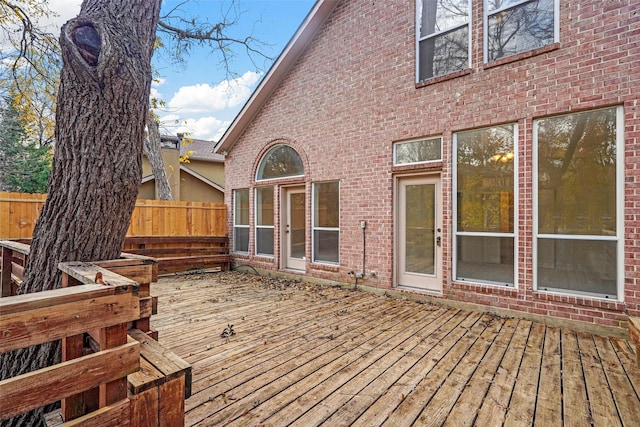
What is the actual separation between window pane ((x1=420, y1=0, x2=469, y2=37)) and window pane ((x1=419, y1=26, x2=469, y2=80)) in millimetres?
146

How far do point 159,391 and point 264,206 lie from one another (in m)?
6.60

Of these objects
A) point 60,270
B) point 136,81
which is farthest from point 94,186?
point 136,81

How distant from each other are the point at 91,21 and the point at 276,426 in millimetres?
2888

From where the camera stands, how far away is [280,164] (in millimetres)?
7629

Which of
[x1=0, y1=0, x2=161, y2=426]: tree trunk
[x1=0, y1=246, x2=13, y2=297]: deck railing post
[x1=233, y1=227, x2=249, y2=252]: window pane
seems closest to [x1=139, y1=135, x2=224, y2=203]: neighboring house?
[x1=233, y1=227, x2=249, y2=252]: window pane

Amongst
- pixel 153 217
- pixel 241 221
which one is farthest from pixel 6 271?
pixel 241 221

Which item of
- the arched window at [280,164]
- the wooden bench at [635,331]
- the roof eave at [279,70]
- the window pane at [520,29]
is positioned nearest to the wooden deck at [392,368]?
the wooden bench at [635,331]

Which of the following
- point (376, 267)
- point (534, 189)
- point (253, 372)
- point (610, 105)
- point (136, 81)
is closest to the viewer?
point (136, 81)

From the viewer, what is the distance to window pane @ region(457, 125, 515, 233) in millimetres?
4574

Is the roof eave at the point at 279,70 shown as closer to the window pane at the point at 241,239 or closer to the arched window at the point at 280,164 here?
the arched window at the point at 280,164

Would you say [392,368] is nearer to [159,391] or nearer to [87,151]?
[159,391]

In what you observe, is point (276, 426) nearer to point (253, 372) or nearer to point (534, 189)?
point (253, 372)

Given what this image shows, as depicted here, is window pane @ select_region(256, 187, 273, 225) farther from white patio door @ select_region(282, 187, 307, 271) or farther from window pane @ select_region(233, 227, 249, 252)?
window pane @ select_region(233, 227, 249, 252)

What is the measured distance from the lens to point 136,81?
2213 millimetres
